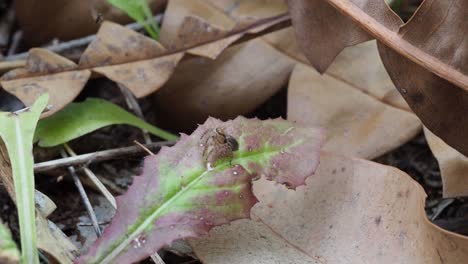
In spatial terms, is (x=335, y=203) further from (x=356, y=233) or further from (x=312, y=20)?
(x=312, y=20)

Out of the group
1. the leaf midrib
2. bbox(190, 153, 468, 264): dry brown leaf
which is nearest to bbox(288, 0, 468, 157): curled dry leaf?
bbox(190, 153, 468, 264): dry brown leaf

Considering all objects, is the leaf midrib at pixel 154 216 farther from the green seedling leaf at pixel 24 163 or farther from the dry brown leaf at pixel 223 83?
the dry brown leaf at pixel 223 83

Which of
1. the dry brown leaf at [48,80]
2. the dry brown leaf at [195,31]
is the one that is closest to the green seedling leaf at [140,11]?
the dry brown leaf at [195,31]

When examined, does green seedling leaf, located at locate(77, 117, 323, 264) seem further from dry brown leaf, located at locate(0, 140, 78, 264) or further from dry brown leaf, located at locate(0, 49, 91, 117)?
dry brown leaf, located at locate(0, 49, 91, 117)

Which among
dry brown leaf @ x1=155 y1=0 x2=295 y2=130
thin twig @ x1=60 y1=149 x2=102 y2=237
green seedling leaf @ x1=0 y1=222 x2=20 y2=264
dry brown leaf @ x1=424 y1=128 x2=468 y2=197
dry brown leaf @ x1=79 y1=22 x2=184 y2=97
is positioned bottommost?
thin twig @ x1=60 y1=149 x2=102 y2=237

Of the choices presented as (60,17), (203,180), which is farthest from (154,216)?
(60,17)

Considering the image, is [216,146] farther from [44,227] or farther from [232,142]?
[44,227]
